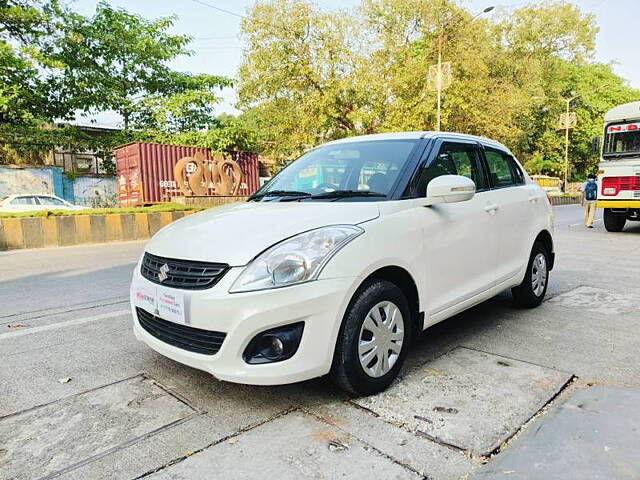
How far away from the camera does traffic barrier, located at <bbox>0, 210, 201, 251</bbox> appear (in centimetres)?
973

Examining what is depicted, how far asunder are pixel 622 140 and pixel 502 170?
29.9 ft

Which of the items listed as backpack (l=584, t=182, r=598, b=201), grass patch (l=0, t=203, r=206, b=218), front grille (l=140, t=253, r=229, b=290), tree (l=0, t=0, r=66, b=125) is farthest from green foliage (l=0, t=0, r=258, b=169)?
front grille (l=140, t=253, r=229, b=290)

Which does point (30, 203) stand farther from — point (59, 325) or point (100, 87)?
point (59, 325)

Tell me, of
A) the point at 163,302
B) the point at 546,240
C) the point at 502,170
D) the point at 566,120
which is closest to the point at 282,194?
the point at 163,302

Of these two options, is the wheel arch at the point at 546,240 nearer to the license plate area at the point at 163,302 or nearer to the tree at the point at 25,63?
the license plate area at the point at 163,302

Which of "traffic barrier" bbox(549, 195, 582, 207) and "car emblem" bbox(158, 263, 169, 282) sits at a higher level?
"car emblem" bbox(158, 263, 169, 282)

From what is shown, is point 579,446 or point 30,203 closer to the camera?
point 579,446

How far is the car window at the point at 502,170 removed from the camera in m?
4.17

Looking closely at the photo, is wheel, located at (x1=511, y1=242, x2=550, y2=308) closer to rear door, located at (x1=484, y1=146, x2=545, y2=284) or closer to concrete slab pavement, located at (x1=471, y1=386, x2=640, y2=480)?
Result: rear door, located at (x1=484, y1=146, x2=545, y2=284)

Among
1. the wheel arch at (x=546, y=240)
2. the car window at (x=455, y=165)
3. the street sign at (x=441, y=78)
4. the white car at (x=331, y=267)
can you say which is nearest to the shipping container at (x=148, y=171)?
the street sign at (x=441, y=78)

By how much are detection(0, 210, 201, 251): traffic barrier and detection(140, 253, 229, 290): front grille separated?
854 centimetres

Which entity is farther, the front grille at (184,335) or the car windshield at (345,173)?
the car windshield at (345,173)

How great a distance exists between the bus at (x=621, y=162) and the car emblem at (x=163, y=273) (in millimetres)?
11605

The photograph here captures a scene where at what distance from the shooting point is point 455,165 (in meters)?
3.70
